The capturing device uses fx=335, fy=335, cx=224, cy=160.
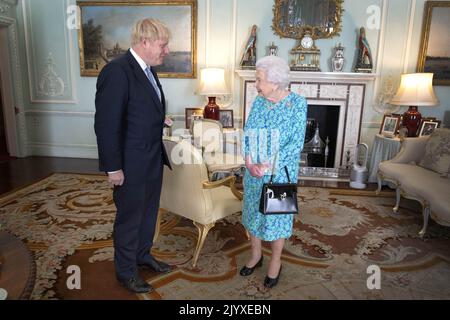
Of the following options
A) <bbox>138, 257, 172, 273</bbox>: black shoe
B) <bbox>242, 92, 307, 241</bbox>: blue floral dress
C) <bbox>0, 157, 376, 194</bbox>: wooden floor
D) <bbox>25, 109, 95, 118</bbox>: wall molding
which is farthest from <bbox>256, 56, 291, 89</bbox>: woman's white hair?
<bbox>25, 109, 95, 118</bbox>: wall molding

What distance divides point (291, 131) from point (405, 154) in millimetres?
2349

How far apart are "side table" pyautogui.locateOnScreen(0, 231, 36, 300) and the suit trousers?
1.77ft

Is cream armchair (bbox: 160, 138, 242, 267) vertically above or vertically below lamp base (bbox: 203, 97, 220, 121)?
below

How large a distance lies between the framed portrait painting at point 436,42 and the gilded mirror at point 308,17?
116 cm

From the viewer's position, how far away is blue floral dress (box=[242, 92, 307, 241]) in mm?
1913

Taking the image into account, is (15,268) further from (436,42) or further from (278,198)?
(436,42)

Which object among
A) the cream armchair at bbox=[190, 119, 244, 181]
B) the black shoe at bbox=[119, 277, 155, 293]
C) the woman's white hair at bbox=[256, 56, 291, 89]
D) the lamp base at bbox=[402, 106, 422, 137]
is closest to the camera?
the woman's white hair at bbox=[256, 56, 291, 89]

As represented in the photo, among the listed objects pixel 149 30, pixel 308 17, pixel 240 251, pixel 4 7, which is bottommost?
pixel 240 251

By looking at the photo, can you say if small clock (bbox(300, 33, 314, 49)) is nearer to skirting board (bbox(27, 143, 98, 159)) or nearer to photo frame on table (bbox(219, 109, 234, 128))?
photo frame on table (bbox(219, 109, 234, 128))

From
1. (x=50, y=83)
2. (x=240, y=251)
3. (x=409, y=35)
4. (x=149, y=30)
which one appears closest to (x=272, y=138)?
(x=149, y=30)

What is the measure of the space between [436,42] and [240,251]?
410cm

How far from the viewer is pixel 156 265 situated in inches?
88.8

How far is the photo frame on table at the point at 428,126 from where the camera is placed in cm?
408
